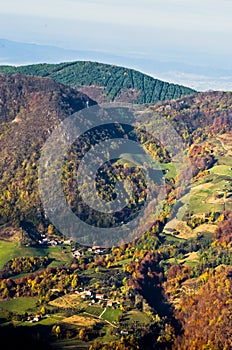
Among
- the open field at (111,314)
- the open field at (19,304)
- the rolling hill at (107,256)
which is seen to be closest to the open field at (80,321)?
the rolling hill at (107,256)

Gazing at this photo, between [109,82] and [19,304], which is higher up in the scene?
[109,82]

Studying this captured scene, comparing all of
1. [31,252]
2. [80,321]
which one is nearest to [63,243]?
[31,252]

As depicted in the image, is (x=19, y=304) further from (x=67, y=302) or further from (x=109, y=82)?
(x=109, y=82)

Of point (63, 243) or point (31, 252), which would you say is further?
point (63, 243)

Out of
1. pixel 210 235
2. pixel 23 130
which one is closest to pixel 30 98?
pixel 23 130

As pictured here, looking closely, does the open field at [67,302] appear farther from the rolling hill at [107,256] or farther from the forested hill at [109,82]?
the forested hill at [109,82]

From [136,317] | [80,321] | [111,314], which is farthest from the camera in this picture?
Result: [111,314]

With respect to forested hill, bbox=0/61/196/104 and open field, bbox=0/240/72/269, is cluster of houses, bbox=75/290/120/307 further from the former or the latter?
forested hill, bbox=0/61/196/104

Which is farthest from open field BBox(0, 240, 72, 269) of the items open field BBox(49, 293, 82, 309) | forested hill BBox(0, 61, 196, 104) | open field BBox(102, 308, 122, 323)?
forested hill BBox(0, 61, 196, 104)
